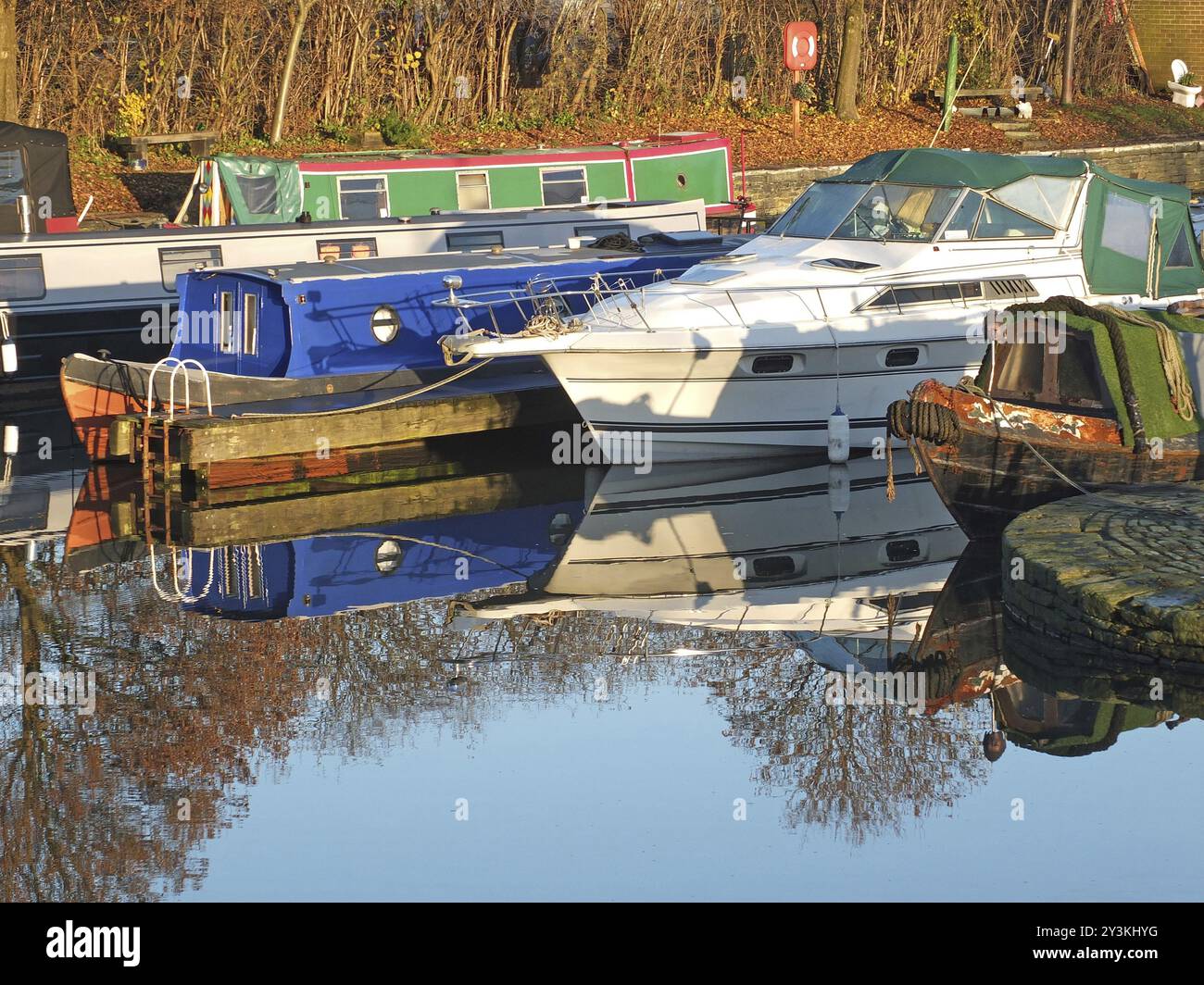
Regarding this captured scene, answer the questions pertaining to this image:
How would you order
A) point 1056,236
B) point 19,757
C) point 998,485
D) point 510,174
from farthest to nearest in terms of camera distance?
point 510,174 < point 1056,236 < point 998,485 < point 19,757

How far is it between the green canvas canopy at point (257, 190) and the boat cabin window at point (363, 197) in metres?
0.69

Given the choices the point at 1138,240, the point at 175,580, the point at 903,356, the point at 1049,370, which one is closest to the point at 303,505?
the point at 175,580

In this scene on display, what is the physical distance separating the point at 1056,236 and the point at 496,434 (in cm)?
655

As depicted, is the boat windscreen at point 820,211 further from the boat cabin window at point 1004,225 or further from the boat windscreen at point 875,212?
the boat cabin window at point 1004,225

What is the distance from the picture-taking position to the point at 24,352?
22.7 metres

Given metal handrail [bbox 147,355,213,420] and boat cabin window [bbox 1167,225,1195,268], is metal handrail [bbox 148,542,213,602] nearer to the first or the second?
metal handrail [bbox 147,355,213,420]

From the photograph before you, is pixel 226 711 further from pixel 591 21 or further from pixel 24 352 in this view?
pixel 591 21

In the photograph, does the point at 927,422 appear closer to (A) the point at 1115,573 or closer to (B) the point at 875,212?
(A) the point at 1115,573

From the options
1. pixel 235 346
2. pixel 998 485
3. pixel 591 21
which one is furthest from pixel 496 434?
pixel 591 21

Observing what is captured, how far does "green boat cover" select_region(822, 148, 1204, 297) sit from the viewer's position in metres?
19.2

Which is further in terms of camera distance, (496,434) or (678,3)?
(678,3)

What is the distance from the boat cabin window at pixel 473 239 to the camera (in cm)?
2434

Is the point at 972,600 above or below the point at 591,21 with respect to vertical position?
below

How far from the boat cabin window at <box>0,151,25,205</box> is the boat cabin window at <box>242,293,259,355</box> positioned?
22.0 ft
